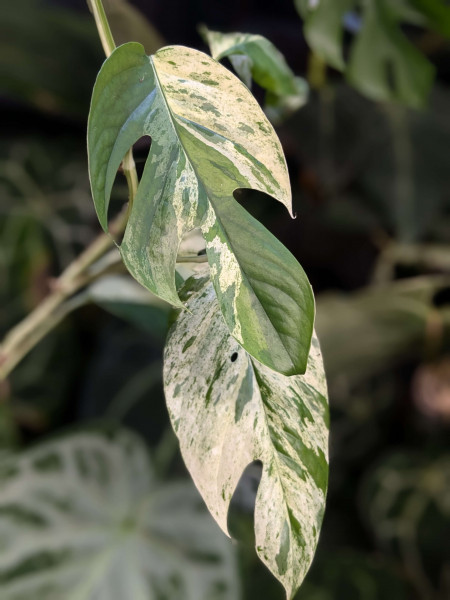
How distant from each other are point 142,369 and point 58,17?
60cm

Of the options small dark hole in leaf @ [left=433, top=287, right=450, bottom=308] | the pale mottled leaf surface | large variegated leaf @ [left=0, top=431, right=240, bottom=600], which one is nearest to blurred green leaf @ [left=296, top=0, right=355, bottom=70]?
the pale mottled leaf surface

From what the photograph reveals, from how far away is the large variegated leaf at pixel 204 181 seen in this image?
0.69 ft

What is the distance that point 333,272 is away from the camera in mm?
1244

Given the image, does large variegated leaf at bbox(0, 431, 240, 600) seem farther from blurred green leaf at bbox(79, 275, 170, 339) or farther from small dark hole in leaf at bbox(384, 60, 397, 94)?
small dark hole in leaf at bbox(384, 60, 397, 94)

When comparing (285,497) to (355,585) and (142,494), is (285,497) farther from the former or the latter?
(355,585)

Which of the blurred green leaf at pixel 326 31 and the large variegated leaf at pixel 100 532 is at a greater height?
the blurred green leaf at pixel 326 31

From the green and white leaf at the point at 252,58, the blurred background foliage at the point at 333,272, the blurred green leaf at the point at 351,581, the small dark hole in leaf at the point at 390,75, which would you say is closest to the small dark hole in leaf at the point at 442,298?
the blurred background foliage at the point at 333,272

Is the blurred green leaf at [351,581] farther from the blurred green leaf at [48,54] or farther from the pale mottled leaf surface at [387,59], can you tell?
the blurred green leaf at [48,54]

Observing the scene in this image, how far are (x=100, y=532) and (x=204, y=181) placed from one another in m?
0.54

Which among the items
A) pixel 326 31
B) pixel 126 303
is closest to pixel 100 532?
pixel 126 303

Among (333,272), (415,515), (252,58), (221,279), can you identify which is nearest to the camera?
(221,279)

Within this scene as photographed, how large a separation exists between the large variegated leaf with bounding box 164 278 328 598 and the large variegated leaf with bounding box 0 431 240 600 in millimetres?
423

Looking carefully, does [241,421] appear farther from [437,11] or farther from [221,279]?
[437,11]

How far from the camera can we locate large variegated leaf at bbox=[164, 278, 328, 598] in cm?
23
